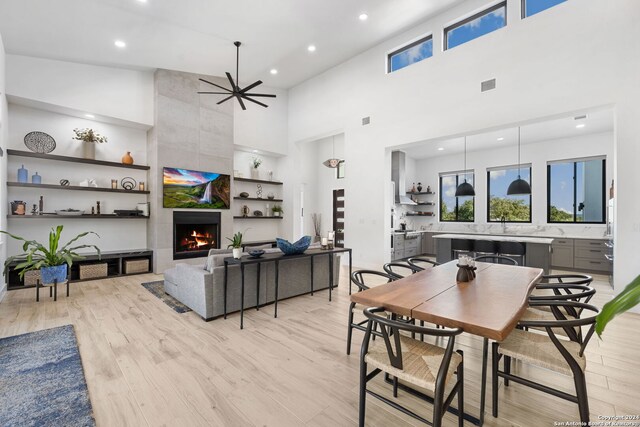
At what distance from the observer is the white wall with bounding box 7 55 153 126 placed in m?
4.93

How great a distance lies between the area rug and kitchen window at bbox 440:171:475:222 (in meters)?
8.02

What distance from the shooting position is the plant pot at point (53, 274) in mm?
4188

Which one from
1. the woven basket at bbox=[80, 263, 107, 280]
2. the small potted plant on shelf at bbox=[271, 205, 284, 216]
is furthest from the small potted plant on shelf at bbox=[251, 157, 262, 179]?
the woven basket at bbox=[80, 263, 107, 280]

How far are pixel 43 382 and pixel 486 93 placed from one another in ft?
21.4

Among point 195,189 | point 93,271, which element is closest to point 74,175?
point 93,271

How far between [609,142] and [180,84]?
386 inches

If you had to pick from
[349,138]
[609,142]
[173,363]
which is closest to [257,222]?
[349,138]

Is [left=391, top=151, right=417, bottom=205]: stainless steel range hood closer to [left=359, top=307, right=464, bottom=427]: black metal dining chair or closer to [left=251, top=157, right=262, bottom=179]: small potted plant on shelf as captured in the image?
[left=251, top=157, right=262, bottom=179]: small potted plant on shelf

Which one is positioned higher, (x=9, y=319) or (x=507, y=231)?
(x=507, y=231)

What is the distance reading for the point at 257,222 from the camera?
8.62 m

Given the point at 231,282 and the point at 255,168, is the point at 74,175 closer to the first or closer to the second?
the point at 255,168

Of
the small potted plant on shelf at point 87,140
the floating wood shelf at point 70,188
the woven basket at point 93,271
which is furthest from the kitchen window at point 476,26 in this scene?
the woven basket at point 93,271

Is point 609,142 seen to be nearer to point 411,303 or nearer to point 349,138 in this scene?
point 349,138

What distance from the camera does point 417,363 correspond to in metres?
1.71
